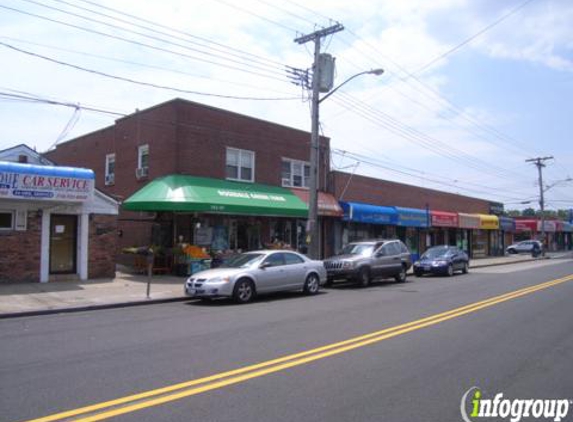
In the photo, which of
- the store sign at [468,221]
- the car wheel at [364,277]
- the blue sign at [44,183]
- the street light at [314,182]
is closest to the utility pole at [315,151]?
the street light at [314,182]

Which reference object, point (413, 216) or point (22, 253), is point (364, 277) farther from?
point (413, 216)

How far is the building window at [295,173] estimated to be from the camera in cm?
2484

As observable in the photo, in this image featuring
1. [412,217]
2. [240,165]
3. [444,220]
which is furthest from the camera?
[444,220]

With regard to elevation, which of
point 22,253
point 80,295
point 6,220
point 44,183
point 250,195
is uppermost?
point 250,195

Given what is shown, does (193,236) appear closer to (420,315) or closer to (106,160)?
(106,160)

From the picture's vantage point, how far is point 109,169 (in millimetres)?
25125

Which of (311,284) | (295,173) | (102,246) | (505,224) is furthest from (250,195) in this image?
(505,224)

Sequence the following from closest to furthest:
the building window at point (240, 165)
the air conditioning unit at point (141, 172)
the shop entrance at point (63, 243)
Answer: the shop entrance at point (63, 243) < the air conditioning unit at point (141, 172) < the building window at point (240, 165)

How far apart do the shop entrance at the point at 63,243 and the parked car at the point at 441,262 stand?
1512cm

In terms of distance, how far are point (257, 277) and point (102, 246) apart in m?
7.02

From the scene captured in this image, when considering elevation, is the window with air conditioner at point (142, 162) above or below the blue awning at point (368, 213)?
above

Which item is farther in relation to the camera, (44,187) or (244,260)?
(44,187)

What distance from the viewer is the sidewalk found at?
11924mm

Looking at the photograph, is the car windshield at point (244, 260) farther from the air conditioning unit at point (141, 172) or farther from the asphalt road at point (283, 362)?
the air conditioning unit at point (141, 172)
